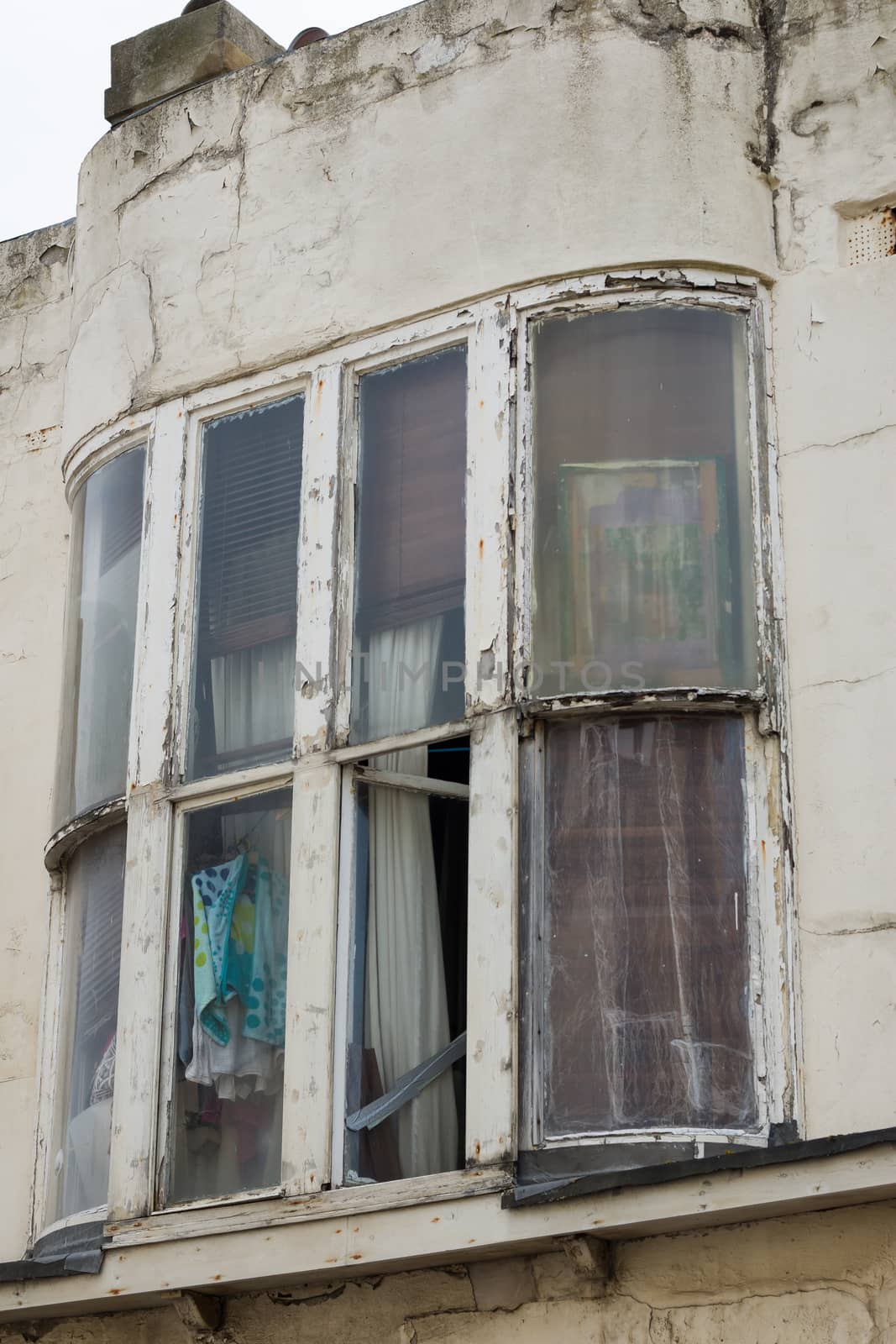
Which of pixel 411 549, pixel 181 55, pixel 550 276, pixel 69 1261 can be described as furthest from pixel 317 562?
pixel 181 55

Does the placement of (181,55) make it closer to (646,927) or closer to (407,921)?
(407,921)

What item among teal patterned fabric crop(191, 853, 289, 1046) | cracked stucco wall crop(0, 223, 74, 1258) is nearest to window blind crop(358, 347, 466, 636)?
teal patterned fabric crop(191, 853, 289, 1046)

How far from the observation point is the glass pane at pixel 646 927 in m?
6.28

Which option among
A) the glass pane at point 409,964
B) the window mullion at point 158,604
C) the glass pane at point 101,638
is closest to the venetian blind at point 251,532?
the window mullion at point 158,604

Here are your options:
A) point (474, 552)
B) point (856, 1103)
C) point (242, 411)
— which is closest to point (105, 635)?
point (242, 411)

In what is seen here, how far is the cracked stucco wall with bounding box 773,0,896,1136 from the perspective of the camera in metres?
6.27

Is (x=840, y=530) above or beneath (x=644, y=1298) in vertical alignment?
above

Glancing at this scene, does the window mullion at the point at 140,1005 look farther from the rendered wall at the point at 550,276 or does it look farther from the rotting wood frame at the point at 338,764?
the rendered wall at the point at 550,276

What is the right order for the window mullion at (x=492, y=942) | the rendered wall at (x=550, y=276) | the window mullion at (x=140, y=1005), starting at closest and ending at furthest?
1. the rendered wall at (x=550, y=276)
2. the window mullion at (x=492, y=942)
3. the window mullion at (x=140, y=1005)

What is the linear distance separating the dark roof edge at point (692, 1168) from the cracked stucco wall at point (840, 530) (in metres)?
0.40

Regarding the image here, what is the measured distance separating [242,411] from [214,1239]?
2853mm

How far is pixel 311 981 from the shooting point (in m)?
6.79

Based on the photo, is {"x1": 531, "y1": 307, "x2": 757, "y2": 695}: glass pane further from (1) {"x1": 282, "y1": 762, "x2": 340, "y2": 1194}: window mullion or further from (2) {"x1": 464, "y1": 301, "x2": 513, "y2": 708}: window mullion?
(1) {"x1": 282, "y1": 762, "x2": 340, "y2": 1194}: window mullion

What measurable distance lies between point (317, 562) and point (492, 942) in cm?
150
